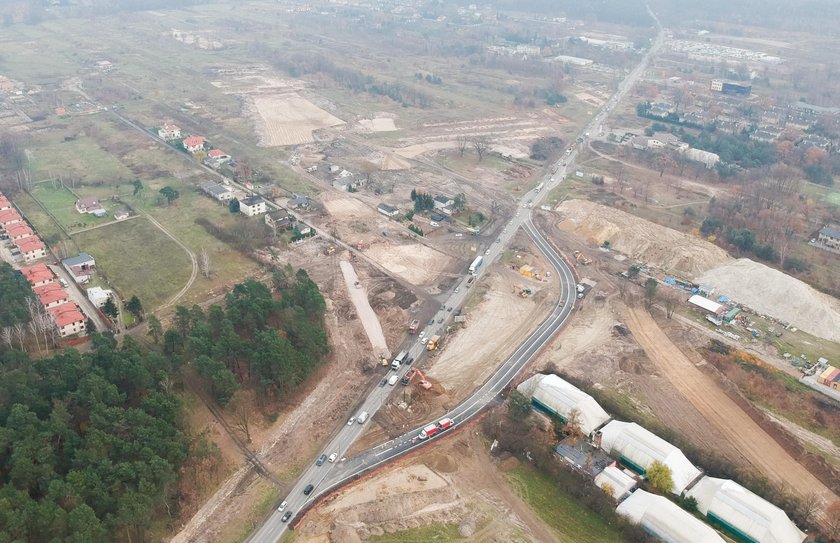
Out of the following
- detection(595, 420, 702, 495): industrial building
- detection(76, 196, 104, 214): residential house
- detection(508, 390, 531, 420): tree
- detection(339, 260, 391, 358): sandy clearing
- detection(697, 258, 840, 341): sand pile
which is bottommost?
detection(76, 196, 104, 214): residential house

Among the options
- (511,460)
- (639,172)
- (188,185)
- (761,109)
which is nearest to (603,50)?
(761,109)

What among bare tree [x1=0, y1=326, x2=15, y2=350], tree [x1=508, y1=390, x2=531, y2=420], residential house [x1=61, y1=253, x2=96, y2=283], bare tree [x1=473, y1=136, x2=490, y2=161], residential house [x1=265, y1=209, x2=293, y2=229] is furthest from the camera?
bare tree [x1=473, y1=136, x2=490, y2=161]

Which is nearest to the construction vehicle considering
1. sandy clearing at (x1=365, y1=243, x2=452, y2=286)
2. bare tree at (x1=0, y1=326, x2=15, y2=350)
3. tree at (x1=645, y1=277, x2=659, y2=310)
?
tree at (x1=645, y1=277, x2=659, y2=310)

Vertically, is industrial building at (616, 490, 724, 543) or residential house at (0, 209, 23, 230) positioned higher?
industrial building at (616, 490, 724, 543)

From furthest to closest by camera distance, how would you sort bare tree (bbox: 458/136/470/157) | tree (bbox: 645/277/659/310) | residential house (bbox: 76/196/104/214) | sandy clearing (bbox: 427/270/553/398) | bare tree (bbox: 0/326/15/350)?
bare tree (bbox: 458/136/470/157) < residential house (bbox: 76/196/104/214) < tree (bbox: 645/277/659/310) < sandy clearing (bbox: 427/270/553/398) < bare tree (bbox: 0/326/15/350)

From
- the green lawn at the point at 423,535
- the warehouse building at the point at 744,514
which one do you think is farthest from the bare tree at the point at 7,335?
the warehouse building at the point at 744,514

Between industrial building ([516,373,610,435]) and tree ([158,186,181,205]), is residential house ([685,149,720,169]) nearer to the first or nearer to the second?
industrial building ([516,373,610,435])

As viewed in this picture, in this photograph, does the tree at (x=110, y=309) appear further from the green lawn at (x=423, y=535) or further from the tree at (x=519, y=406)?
the tree at (x=519, y=406)
